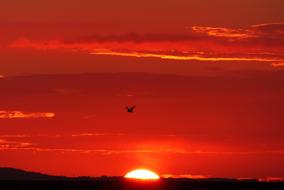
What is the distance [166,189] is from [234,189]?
1101 cm

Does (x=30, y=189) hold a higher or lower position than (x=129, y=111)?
lower

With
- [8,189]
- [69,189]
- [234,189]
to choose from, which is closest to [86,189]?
[69,189]

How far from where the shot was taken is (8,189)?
486 ft

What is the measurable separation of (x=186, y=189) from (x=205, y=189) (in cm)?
379

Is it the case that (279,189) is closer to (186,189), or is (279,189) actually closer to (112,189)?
(186,189)

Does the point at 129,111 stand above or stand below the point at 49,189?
above

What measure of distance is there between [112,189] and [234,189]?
19697 millimetres

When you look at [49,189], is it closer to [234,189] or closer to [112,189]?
[112,189]

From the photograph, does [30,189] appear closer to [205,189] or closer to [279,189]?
[205,189]

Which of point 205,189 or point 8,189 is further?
point 205,189

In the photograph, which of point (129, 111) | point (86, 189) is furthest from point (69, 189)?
point (129, 111)

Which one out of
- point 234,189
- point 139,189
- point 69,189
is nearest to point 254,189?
point 234,189

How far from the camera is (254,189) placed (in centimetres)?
16725

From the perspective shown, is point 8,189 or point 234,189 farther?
point 234,189
